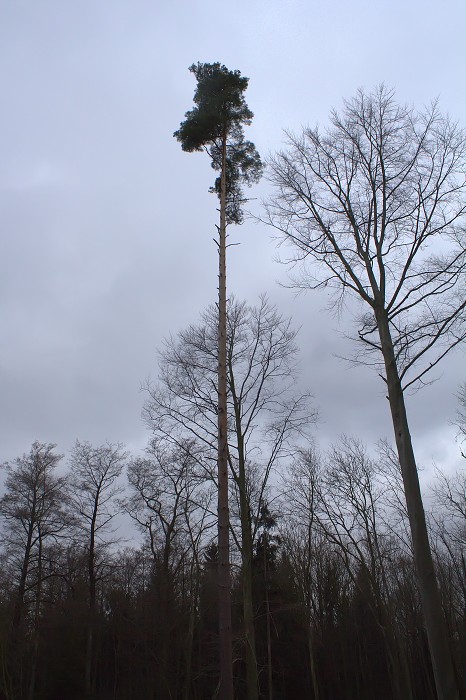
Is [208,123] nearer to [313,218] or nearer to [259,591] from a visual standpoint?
[313,218]

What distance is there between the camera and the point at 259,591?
27.1m

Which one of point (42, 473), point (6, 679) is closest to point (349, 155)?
point (42, 473)

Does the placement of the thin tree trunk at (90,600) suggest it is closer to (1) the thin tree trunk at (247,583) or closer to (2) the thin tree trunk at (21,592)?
(2) the thin tree trunk at (21,592)

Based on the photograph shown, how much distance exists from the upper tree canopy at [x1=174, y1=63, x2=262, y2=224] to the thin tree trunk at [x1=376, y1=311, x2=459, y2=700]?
5491 millimetres

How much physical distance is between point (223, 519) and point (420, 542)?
3295mm

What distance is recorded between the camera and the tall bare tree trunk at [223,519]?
8047 mm

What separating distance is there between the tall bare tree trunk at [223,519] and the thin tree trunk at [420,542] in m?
3.03

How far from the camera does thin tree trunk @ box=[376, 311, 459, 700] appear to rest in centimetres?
659

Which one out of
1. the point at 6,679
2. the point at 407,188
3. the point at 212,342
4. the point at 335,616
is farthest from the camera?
the point at 335,616

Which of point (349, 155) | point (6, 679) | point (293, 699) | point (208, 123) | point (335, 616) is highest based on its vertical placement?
point (208, 123)

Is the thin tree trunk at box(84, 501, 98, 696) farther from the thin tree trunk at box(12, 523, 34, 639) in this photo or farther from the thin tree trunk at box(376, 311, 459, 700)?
the thin tree trunk at box(376, 311, 459, 700)

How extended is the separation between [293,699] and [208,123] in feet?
107

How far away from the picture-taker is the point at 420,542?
722 centimetres

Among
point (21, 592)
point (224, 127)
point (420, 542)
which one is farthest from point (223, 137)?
point (21, 592)
